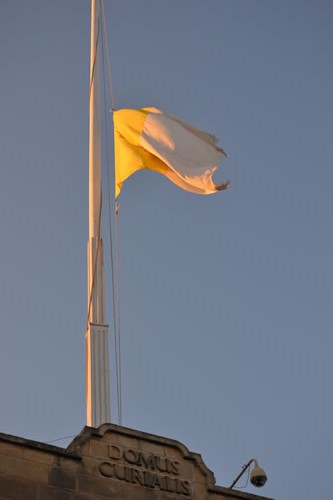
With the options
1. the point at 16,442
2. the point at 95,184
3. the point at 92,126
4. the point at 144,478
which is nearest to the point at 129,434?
the point at 144,478

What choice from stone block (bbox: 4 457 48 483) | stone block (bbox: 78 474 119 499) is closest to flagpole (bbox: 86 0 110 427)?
stone block (bbox: 78 474 119 499)

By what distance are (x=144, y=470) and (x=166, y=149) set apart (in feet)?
29.2

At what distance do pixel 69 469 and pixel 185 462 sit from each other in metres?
2.39

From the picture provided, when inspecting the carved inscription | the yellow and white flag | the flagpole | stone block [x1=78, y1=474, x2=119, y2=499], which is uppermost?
the yellow and white flag

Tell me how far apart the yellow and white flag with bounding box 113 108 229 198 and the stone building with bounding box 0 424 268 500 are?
7.64m

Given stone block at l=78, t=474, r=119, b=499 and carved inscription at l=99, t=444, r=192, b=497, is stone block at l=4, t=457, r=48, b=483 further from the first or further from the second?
carved inscription at l=99, t=444, r=192, b=497

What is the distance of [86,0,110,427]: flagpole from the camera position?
78.7 ft

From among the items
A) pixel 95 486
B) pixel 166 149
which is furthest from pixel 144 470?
pixel 166 149

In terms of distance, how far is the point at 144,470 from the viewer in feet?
72.5

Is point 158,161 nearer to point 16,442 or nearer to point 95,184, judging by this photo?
point 95,184

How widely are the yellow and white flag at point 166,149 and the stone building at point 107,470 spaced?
764 cm

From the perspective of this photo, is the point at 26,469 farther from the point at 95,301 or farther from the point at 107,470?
the point at 95,301

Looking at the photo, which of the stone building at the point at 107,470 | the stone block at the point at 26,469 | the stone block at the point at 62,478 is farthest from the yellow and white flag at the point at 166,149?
the stone block at the point at 26,469

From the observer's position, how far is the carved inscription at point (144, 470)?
21.8 m
